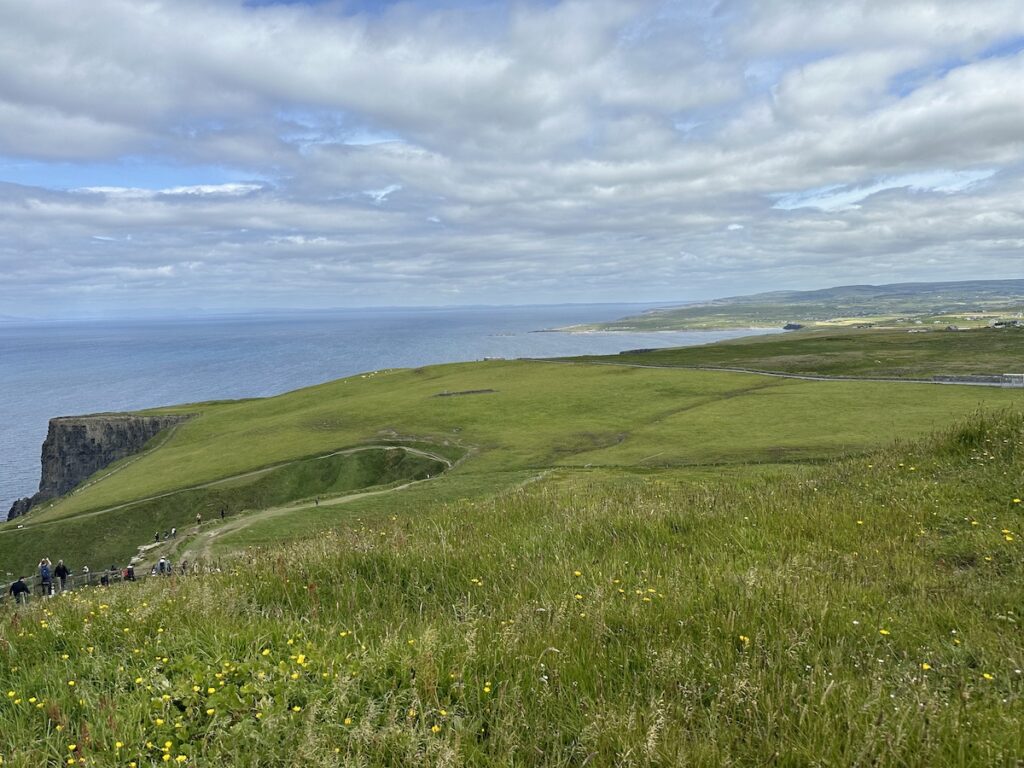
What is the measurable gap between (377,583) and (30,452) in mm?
191429

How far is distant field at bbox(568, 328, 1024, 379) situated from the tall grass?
288 ft

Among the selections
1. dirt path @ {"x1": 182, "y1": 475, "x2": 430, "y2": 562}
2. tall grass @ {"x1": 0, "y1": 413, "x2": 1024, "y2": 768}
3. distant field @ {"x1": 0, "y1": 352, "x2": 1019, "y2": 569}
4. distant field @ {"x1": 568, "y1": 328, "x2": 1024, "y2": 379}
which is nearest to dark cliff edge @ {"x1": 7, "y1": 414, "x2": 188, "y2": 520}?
distant field @ {"x1": 0, "y1": 352, "x2": 1019, "y2": 569}

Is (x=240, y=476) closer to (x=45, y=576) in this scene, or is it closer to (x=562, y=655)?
(x=45, y=576)

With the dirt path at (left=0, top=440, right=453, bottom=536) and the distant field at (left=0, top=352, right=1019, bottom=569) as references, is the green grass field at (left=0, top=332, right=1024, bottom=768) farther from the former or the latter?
the dirt path at (left=0, top=440, right=453, bottom=536)

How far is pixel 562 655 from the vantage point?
5.20m

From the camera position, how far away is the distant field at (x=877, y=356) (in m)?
89.2

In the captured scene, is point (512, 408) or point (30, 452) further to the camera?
point (30, 452)

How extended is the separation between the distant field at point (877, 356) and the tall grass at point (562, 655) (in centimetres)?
8769

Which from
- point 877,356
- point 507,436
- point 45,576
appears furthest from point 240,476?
point 877,356

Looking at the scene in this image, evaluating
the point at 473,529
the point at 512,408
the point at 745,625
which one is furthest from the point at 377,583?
the point at 512,408

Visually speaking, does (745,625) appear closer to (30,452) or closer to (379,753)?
(379,753)

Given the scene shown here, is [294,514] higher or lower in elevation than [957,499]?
lower

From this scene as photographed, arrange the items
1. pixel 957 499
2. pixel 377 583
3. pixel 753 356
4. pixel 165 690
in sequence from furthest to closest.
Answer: pixel 753 356 < pixel 957 499 < pixel 377 583 < pixel 165 690

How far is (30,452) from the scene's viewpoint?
15375cm
